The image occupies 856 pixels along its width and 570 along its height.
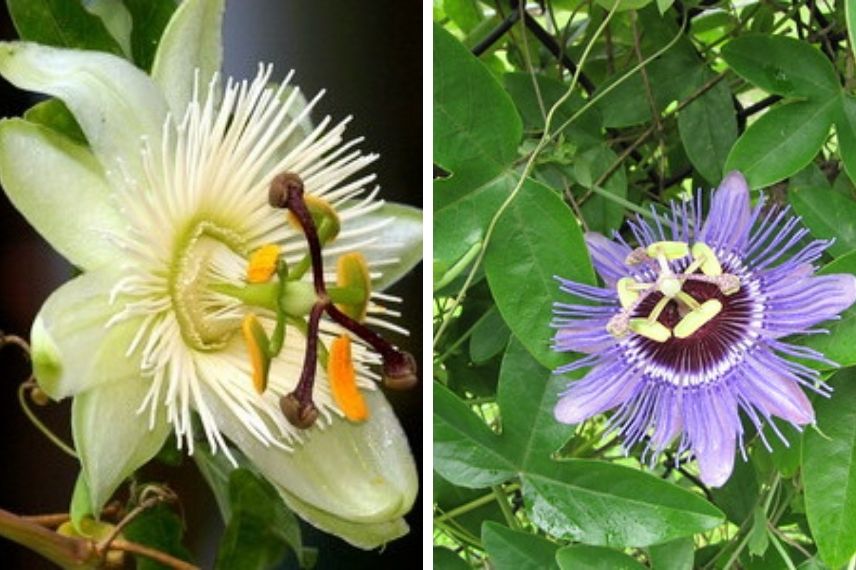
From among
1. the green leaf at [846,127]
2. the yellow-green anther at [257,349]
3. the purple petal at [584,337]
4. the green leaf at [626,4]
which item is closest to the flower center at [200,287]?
the yellow-green anther at [257,349]

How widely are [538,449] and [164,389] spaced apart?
29cm

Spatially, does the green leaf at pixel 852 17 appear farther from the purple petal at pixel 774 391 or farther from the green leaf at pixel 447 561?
the green leaf at pixel 447 561

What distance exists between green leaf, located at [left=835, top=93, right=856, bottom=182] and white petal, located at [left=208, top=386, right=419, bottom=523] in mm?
373

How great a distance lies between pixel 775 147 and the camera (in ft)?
2.94

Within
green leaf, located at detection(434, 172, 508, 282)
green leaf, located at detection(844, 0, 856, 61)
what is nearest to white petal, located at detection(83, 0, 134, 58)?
green leaf, located at detection(434, 172, 508, 282)

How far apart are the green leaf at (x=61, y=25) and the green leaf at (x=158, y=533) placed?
0.98 feet

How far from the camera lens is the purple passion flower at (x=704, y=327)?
878 mm

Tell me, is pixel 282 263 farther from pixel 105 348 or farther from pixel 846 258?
pixel 846 258

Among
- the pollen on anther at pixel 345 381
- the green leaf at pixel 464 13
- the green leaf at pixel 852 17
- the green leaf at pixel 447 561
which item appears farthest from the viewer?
the green leaf at pixel 464 13

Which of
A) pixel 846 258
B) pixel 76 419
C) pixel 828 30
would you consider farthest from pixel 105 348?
pixel 828 30

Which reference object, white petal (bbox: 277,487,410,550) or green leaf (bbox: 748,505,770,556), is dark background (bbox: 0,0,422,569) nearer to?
white petal (bbox: 277,487,410,550)

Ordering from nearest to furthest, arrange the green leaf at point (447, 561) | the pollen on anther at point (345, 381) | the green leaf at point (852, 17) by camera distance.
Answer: the green leaf at point (852, 17), the pollen on anther at point (345, 381), the green leaf at point (447, 561)

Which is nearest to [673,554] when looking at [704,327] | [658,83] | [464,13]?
[704,327]

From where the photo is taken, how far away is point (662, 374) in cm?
92
